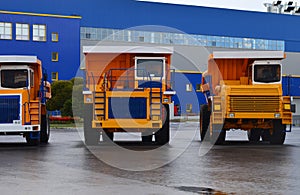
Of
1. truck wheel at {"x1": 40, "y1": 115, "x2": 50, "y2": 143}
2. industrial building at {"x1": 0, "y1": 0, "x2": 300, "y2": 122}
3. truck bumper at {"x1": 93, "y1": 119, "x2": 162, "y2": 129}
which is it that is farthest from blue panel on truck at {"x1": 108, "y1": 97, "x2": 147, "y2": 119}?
industrial building at {"x1": 0, "y1": 0, "x2": 300, "y2": 122}

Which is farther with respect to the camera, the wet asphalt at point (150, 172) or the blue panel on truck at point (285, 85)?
the blue panel on truck at point (285, 85)

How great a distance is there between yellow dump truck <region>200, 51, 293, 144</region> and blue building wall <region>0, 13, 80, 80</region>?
4684 cm

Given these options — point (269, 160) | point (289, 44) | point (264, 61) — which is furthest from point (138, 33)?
point (269, 160)

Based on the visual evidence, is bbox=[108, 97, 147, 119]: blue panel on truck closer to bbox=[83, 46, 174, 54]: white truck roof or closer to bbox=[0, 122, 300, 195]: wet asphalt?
bbox=[0, 122, 300, 195]: wet asphalt

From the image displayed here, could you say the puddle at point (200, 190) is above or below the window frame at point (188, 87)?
below

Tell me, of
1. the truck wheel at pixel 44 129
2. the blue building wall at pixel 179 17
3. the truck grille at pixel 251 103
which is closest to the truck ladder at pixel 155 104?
the truck grille at pixel 251 103

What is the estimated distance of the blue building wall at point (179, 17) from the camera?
73.8 metres

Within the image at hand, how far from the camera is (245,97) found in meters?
20.4

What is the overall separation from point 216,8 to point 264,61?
212 ft

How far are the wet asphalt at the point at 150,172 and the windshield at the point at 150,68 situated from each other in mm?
3618

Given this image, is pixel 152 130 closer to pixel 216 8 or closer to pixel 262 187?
pixel 262 187

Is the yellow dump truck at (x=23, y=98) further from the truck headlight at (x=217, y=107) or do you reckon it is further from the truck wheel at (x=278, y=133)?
the truck wheel at (x=278, y=133)

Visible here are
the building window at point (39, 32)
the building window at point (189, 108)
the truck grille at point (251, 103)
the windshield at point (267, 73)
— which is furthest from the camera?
the building window at point (39, 32)

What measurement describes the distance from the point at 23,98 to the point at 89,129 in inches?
89.4
